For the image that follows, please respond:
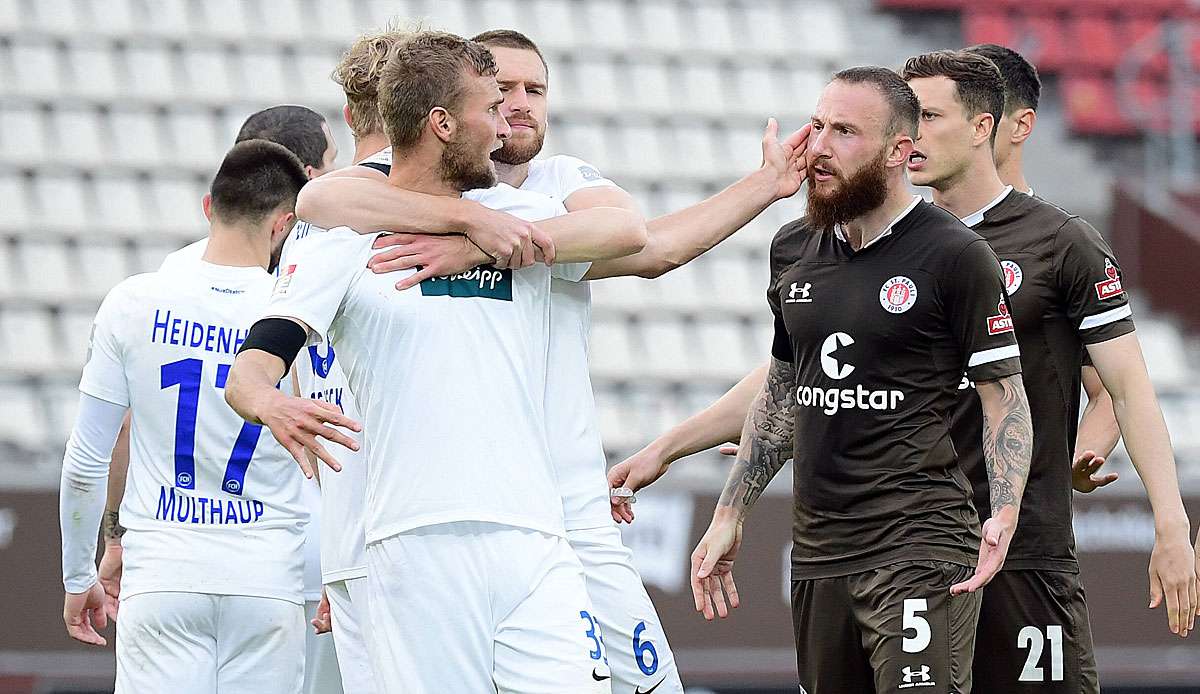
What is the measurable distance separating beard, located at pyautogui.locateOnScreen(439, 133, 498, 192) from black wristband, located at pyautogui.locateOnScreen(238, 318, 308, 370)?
21.5 inches

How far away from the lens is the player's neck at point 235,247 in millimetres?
5383

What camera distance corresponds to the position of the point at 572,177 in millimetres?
4719

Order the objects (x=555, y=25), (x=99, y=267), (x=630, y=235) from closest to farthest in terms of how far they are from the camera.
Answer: (x=630, y=235)
(x=99, y=267)
(x=555, y=25)

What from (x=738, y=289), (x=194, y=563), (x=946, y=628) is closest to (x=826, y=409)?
(x=946, y=628)

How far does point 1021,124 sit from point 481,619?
275 cm

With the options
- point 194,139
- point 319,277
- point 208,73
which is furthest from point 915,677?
point 208,73

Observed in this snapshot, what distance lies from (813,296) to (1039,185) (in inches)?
474

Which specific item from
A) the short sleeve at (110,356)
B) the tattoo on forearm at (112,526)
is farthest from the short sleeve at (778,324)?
the tattoo on forearm at (112,526)

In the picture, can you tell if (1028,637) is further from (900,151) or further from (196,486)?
(196,486)

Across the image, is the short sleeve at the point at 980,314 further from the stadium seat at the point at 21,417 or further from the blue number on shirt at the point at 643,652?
the stadium seat at the point at 21,417

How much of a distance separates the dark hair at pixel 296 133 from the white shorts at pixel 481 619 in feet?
8.37

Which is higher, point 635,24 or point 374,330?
point 635,24

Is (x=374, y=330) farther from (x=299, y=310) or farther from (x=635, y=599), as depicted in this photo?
(x=635, y=599)

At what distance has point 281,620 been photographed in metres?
5.33
